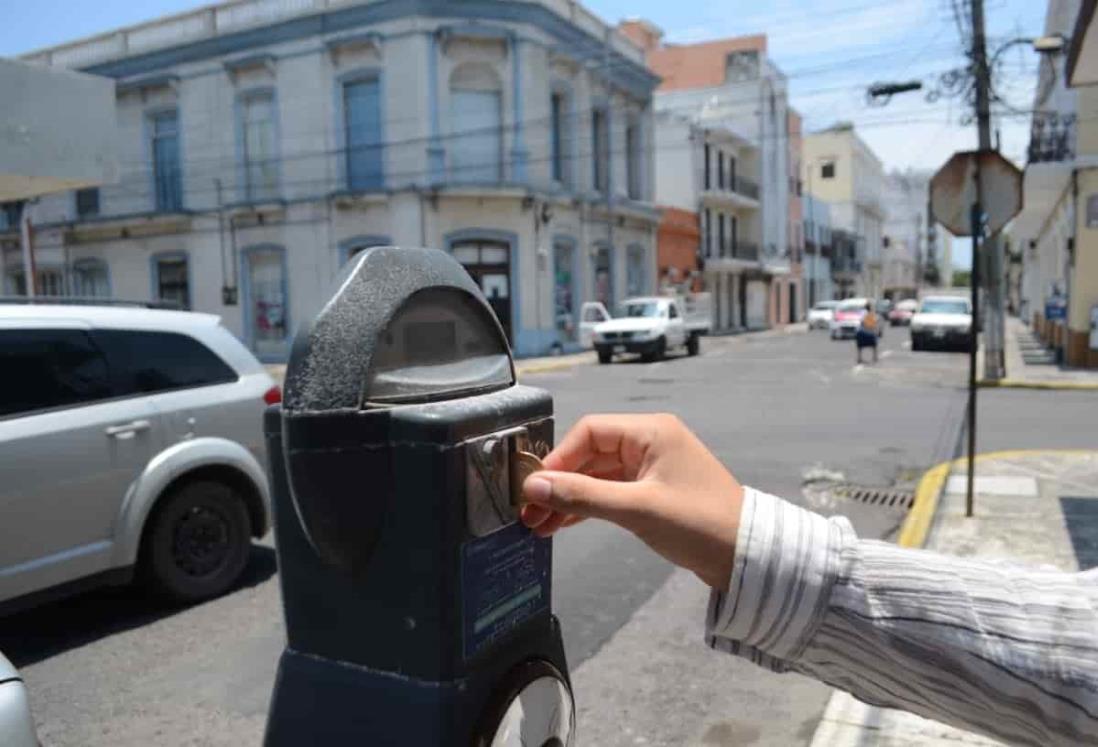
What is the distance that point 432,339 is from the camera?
5.11 feet

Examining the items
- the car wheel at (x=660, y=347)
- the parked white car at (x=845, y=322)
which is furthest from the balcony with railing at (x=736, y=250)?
the car wheel at (x=660, y=347)

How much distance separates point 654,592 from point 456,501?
12.6 feet

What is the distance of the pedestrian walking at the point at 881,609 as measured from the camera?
114 cm

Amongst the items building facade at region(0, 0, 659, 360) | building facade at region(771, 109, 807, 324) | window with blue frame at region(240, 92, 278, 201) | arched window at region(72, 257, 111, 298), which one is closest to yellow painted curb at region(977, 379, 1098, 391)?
building facade at region(0, 0, 659, 360)

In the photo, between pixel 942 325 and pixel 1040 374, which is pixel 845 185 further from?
pixel 1040 374

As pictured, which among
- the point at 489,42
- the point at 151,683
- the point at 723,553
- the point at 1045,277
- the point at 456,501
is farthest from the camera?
the point at 1045,277

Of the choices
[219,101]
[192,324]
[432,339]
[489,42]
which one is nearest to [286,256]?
[219,101]

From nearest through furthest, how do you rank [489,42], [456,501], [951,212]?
[456,501] → [951,212] → [489,42]

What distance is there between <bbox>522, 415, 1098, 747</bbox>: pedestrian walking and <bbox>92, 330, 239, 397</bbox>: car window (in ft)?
13.1

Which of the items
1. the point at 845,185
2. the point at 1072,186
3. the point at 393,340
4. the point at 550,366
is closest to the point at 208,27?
the point at 550,366

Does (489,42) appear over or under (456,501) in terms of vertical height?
over

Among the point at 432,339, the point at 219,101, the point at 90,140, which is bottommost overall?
the point at 432,339

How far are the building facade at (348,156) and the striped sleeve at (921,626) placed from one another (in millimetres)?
21203

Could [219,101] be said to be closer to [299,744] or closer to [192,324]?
[192,324]
